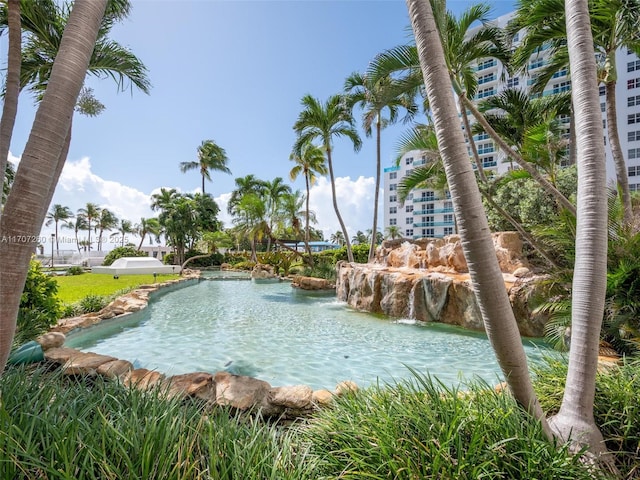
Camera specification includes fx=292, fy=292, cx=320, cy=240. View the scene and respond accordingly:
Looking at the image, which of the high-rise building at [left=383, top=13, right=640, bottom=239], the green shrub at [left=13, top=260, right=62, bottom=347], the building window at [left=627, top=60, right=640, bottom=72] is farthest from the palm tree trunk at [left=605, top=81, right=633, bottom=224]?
the building window at [left=627, top=60, right=640, bottom=72]

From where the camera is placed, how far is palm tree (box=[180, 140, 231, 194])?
114 feet

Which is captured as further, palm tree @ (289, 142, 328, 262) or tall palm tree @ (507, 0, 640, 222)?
palm tree @ (289, 142, 328, 262)

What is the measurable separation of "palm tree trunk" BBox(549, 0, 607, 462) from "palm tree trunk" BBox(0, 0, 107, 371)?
3600 mm

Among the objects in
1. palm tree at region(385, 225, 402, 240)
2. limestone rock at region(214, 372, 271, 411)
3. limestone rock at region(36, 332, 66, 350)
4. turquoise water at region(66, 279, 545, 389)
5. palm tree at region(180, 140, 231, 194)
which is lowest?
turquoise water at region(66, 279, 545, 389)

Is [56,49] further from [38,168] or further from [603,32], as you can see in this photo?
[603,32]

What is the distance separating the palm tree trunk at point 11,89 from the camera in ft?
11.2

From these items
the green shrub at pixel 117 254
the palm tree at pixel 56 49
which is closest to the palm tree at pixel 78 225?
the green shrub at pixel 117 254

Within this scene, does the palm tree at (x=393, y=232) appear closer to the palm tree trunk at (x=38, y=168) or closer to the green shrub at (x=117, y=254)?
the green shrub at (x=117, y=254)

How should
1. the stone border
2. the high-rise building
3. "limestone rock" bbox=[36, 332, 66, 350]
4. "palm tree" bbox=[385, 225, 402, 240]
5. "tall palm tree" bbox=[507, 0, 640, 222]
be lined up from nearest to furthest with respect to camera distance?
the stone border < "limestone rock" bbox=[36, 332, 66, 350] < "tall palm tree" bbox=[507, 0, 640, 222] < the high-rise building < "palm tree" bbox=[385, 225, 402, 240]

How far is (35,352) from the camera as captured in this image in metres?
4.13

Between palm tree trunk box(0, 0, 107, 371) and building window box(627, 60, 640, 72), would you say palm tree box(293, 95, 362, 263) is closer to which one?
palm tree trunk box(0, 0, 107, 371)

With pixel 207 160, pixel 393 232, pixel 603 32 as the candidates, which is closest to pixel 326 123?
pixel 603 32

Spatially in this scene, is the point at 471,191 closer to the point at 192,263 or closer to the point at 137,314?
the point at 137,314

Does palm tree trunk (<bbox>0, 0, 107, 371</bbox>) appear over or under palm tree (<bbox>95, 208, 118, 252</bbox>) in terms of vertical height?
under
